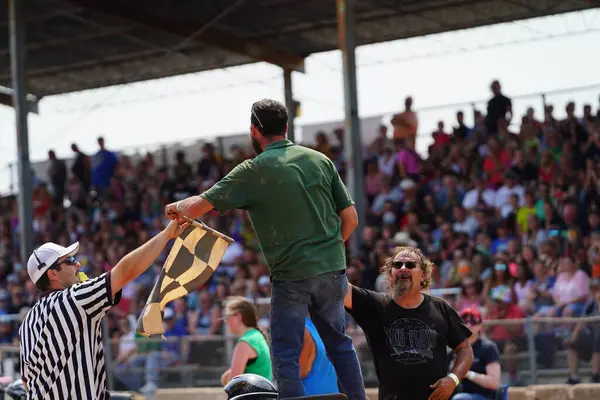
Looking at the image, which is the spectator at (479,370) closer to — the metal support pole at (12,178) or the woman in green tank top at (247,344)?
the woman in green tank top at (247,344)

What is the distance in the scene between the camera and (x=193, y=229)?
6953mm

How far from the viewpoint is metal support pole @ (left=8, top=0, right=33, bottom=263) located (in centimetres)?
2242

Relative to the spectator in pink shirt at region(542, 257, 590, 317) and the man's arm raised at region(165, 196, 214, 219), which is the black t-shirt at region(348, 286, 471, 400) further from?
the spectator in pink shirt at region(542, 257, 590, 317)

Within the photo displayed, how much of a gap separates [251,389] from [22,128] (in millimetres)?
16907

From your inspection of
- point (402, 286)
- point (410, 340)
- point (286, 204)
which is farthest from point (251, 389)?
point (402, 286)

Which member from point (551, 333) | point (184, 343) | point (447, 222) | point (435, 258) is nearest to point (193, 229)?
point (551, 333)

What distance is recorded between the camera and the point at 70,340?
684 cm

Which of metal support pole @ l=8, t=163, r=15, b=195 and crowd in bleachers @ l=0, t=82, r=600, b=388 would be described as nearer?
crowd in bleachers @ l=0, t=82, r=600, b=388

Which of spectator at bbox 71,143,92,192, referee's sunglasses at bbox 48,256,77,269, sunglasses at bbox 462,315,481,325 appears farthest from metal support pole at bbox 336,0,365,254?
referee's sunglasses at bbox 48,256,77,269

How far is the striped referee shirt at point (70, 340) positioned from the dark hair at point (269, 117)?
121 centimetres

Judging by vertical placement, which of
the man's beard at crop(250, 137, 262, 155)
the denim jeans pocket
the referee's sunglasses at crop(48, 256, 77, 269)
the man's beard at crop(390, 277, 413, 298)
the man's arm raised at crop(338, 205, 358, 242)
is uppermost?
the man's beard at crop(250, 137, 262, 155)

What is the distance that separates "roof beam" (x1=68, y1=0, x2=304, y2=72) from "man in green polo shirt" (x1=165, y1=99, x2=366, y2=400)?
703 inches

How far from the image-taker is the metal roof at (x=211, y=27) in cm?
2480

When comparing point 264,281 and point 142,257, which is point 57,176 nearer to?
point 264,281
